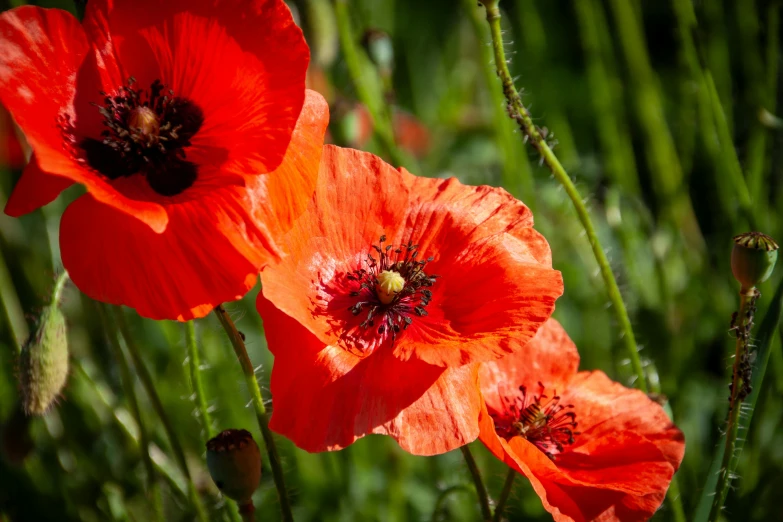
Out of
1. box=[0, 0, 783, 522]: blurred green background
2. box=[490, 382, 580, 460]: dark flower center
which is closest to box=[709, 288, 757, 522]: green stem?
box=[490, 382, 580, 460]: dark flower center

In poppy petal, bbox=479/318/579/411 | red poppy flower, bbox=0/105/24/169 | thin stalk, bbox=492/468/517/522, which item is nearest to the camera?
thin stalk, bbox=492/468/517/522

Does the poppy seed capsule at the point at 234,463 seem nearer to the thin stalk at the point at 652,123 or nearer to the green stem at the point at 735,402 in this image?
the green stem at the point at 735,402

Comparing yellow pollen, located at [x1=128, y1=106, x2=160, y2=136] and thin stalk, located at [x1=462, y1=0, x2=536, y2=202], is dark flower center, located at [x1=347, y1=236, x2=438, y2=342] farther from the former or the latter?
thin stalk, located at [x1=462, y1=0, x2=536, y2=202]

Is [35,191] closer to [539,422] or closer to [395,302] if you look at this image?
[395,302]

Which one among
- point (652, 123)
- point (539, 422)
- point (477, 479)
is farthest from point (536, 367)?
point (652, 123)

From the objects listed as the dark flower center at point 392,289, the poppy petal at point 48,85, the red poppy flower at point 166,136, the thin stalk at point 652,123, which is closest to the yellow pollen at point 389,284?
the dark flower center at point 392,289

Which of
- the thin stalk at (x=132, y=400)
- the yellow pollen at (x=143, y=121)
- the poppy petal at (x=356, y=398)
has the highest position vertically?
the yellow pollen at (x=143, y=121)
